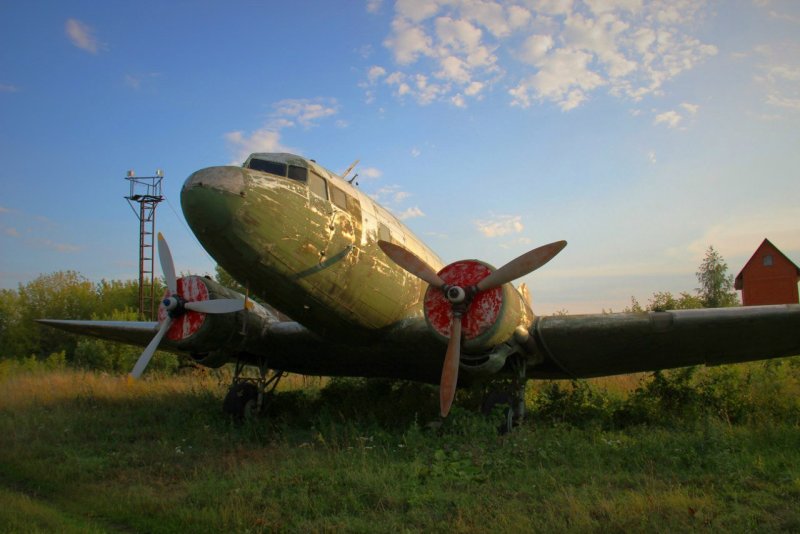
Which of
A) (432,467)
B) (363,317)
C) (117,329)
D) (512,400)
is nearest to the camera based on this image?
(432,467)

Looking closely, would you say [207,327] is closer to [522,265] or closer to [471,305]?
[471,305]

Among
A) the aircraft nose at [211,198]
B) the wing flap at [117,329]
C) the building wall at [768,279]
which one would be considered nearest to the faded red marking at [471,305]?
the aircraft nose at [211,198]

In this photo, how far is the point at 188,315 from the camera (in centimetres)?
932

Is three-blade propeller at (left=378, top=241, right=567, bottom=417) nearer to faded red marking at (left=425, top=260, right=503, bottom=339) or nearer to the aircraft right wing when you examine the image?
faded red marking at (left=425, top=260, right=503, bottom=339)

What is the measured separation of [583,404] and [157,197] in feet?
87.5

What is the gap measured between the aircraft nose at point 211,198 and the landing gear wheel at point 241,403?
4.62 metres

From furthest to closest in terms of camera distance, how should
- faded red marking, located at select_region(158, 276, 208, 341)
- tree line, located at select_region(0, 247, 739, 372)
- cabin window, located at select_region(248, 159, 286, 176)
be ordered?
1. tree line, located at select_region(0, 247, 739, 372)
2. faded red marking, located at select_region(158, 276, 208, 341)
3. cabin window, located at select_region(248, 159, 286, 176)

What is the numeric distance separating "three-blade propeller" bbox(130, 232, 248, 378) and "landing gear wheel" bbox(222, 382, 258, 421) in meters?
1.87

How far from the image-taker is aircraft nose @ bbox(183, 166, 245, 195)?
671cm

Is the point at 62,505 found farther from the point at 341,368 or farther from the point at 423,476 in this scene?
the point at 341,368

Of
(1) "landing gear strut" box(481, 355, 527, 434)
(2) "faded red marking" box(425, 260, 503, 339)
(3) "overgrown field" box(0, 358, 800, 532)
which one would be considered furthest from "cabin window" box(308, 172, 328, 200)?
(1) "landing gear strut" box(481, 355, 527, 434)

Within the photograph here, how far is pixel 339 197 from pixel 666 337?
5.17m

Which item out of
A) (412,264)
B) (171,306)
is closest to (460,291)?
(412,264)

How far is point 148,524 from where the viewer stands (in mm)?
4852
